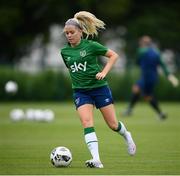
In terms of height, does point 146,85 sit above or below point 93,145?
below

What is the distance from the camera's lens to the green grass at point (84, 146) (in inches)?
485

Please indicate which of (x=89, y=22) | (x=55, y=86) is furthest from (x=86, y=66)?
(x=55, y=86)

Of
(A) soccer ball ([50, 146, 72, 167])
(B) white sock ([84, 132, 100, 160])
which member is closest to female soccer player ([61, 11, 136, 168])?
(B) white sock ([84, 132, 100, 160])

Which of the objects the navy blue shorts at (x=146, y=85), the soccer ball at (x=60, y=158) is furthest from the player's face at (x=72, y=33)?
the navy blue shorts at (x=146, y=85)

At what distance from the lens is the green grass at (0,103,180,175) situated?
1231 centimetres

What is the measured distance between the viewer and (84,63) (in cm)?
1302

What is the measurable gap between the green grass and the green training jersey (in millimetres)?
1292

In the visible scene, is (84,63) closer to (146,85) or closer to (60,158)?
(60,158)

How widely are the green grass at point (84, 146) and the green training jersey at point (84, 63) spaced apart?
50.9 inches

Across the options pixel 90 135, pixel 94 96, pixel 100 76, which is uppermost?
pixel 100 76

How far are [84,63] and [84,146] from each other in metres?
3.92

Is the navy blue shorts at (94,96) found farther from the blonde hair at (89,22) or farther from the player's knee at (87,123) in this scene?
the blonde hair at (89,22)

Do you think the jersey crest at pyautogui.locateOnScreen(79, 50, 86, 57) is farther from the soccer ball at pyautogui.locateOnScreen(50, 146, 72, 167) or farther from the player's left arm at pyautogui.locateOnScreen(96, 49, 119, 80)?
the soccer ball at pyautogui.locateOnScreen(50, 146, 72, 167)

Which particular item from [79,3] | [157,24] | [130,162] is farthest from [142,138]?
[157,24]
